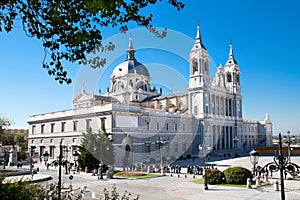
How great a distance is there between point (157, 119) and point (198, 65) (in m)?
17.3

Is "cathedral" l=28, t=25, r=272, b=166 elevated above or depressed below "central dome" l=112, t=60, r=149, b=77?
below

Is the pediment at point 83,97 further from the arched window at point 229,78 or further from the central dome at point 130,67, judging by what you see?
the arched window at point 229,78

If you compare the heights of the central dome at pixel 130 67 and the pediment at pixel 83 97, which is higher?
the central dome at pixel 130 67

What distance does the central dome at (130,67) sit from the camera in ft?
213

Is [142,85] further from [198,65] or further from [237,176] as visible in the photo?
[237,176]

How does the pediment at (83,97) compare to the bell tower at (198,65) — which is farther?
the bell tower at (198,65)

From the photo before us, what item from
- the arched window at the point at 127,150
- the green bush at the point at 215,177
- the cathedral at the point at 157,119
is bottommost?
the green bush at the point at 215,177

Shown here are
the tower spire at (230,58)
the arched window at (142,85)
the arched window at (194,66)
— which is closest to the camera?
the arched window at (194,66)

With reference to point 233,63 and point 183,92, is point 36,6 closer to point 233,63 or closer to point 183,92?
point 183,92

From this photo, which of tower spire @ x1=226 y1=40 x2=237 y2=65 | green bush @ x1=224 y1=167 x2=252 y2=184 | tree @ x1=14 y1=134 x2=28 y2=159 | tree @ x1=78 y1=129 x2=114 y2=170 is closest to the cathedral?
tower spire @ x1=226 y1=40 x2=237 y2=65

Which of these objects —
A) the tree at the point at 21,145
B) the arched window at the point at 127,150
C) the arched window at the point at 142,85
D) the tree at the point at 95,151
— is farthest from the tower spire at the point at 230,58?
the tree at the point at 21,145

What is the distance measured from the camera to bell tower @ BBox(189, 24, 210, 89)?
56156 millimetres

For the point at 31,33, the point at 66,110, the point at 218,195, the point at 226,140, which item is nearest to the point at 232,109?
the point at 226,140

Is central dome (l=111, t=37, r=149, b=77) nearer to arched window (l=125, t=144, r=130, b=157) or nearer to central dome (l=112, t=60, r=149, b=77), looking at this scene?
central dome (l=112, t=60, r=149, b=77)
